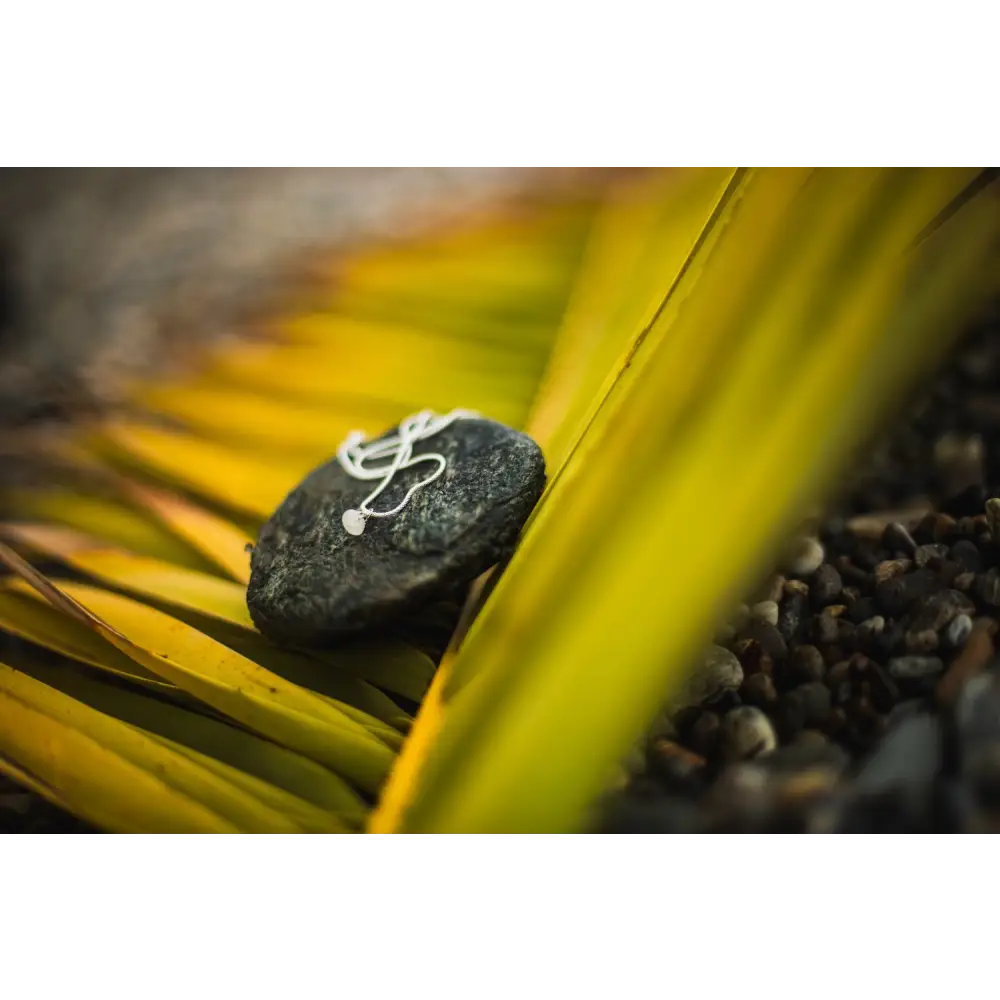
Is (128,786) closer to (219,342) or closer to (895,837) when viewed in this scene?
(219,342)

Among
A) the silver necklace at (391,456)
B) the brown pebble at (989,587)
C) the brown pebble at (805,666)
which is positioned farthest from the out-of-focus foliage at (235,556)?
the brown pebble at (989,587)

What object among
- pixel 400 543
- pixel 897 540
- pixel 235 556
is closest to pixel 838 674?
pixel 897 540

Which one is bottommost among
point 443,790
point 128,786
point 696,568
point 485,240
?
point 128,786

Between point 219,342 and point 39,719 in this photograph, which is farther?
point 219,342

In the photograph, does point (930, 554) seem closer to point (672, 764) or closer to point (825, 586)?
point (825, 586)

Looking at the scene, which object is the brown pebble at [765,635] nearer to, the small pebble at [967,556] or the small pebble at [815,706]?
the small pebble at [815,706]

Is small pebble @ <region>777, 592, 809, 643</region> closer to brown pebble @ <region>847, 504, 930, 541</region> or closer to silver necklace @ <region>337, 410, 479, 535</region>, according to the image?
brown pebble @ <region>847, 504, 930, 541</region>
